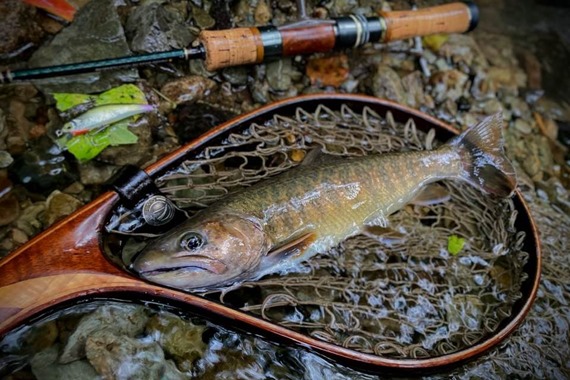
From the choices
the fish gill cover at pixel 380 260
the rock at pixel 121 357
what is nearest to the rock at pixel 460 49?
the fish gill cover at pixel 380 260

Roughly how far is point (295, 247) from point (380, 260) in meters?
0.79

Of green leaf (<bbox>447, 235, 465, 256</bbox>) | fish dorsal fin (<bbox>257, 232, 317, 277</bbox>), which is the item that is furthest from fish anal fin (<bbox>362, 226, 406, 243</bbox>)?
fish dorsal fin (<bbox>257, 232, 317, 277</bbox>)

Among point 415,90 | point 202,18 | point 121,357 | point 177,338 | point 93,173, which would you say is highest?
point 202,18

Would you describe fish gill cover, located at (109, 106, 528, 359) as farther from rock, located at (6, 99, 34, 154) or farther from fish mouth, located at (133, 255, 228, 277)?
rock, located at (6, 99, 34, 154)

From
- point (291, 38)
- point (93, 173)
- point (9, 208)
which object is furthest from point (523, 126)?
point (9, 208)

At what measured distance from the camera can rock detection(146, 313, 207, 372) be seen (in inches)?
110

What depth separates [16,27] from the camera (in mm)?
3646

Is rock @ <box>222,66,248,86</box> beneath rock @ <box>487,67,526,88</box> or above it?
above

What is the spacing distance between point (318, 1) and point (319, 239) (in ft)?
8.18

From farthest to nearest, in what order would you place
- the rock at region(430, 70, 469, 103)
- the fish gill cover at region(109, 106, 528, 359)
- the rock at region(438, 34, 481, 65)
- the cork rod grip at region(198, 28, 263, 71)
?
the rock at region(438, 34, 481, 65) → the rock at region(430, 70, 469, 103) → the cork rod grip at region(198, 28, 263, 71) → the fish gill cover at region(109, 106, 528, 359)

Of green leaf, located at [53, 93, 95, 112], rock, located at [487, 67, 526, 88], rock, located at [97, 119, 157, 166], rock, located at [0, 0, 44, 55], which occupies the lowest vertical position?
rock, located at [487, 67, 526, 88]

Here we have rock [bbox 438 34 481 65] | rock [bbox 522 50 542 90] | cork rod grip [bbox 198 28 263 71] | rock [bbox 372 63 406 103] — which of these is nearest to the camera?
cork rod grip [bbox 198 28 263 71]

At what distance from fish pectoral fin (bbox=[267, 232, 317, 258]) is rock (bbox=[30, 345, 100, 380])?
1128 mm

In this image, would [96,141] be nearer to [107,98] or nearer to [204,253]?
[107,98]
